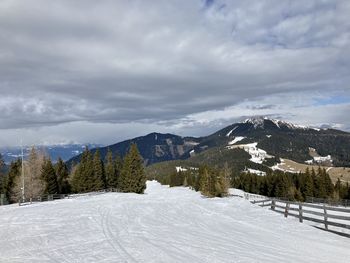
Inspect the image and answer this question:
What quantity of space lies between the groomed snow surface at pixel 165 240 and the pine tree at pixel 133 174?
5551 cm

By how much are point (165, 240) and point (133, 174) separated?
65460 millimetres

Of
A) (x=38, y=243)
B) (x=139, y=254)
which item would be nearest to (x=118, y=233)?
(x=38, y=243)

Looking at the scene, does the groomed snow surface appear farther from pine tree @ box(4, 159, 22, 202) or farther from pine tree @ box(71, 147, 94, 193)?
pine tree @ box(71, 147, 94, 193)

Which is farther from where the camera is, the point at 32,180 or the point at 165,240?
the point at 32,180

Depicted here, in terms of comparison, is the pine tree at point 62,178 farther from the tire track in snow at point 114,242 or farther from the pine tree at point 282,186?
the tire track in snow at point 114,242

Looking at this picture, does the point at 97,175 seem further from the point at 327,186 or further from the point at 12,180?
the point at 327,186

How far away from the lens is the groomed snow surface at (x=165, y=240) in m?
12.5

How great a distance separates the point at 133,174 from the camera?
8019 centimetres

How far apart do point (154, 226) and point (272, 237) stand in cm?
590

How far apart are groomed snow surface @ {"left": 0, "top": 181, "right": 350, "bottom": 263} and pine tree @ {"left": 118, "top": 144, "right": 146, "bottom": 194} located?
182 ft

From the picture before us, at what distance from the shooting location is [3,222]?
73.4 ft

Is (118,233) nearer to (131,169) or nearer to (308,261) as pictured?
(308,261)

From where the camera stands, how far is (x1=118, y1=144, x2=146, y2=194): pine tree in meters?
79.5

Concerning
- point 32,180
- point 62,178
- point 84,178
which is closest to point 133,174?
point 84,178
